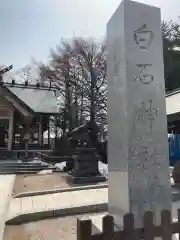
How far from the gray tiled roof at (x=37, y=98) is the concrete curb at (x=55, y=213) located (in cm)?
1441

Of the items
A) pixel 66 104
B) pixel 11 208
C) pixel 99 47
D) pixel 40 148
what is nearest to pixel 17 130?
pixel 40 148

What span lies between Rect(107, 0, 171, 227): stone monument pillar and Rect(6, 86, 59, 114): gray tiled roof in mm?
16269

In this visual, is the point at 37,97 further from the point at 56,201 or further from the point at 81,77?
the point at 56,201

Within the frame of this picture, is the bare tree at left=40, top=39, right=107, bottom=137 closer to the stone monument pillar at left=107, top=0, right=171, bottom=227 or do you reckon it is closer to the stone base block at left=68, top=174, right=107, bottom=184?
the stone base block at left=68, top=174, right=107, bottom=184

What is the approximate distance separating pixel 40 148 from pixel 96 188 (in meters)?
12.3

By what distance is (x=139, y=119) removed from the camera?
2.89 metres

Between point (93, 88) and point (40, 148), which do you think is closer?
point (40, 148)

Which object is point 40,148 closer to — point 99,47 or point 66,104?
point 66,104

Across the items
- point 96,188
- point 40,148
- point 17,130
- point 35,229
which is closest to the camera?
point 35,229

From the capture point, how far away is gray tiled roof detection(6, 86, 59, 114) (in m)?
19.7

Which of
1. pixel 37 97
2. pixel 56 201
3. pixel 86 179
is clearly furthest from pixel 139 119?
pixel 37 97

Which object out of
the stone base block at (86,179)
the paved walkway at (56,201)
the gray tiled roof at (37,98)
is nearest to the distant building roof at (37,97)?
the gray tiled roof at (37,98)

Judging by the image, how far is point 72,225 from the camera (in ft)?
14.4

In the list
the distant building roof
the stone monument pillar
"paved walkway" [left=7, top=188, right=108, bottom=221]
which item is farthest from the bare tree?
the stone monument pillar
